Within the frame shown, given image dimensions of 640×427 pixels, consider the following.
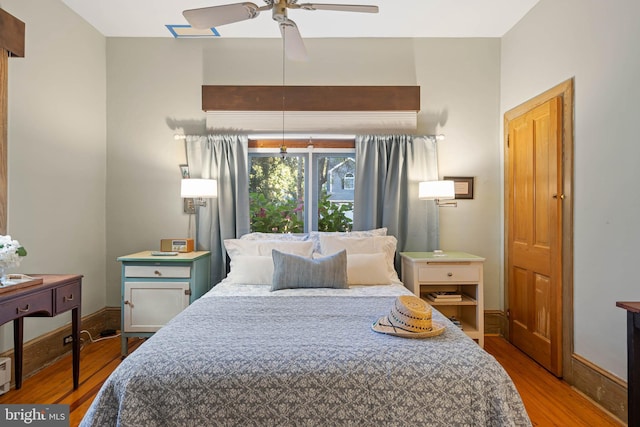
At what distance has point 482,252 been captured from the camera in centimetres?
390

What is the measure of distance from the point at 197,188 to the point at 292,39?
1.65 m

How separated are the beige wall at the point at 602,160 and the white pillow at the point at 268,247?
6.63 ft

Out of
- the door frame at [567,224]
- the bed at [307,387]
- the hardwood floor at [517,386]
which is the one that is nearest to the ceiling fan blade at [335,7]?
the door frame at [567,224]

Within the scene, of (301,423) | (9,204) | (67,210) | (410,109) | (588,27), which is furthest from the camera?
(410,109)

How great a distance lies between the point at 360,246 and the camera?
3.32 meters

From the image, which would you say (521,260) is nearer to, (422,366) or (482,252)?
(482,252)

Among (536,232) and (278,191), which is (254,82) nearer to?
(278,191)

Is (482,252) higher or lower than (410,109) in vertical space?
lower

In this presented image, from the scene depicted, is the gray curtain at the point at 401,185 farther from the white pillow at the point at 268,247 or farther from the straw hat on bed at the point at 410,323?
the straw hat on bed at the point at 410,323

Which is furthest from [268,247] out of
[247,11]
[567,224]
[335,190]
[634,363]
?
[634,363]

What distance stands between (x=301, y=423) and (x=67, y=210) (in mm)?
2901

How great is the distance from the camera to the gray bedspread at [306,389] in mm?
1549

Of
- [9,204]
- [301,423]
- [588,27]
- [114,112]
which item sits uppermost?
[588,27]

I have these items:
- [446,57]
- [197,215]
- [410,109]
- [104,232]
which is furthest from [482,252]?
[104,232]
